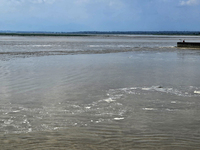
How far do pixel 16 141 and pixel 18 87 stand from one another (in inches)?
272

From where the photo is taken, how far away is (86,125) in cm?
821

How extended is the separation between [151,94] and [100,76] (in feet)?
18.8

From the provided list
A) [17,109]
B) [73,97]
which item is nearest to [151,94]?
[73,97]

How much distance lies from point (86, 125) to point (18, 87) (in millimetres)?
6478

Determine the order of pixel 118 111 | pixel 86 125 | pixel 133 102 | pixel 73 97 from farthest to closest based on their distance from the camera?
pixel 73 97 < pixel 133 102 < pixel 118 111 < pixel 86 125

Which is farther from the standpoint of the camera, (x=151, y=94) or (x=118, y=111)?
(x=151, y=94)

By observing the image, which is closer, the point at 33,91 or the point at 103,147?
the point at 103,147

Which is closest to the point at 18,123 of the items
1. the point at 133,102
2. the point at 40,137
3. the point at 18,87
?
the point at 40,137

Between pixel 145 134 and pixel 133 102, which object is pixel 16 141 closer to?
Result: pixel 145 134

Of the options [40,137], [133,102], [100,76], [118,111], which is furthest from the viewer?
[100,76]

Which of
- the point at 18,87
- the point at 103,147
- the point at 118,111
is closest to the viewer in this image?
the point at 103,147

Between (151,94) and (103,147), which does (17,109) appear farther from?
(151,94)

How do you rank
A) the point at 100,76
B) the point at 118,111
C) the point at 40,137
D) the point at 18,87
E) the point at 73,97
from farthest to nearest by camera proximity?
the point at 100,76 < the point at 18,87 < the point at 73,97 < the point at 118,111 < the point at 40,137

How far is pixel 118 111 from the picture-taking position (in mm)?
9703
